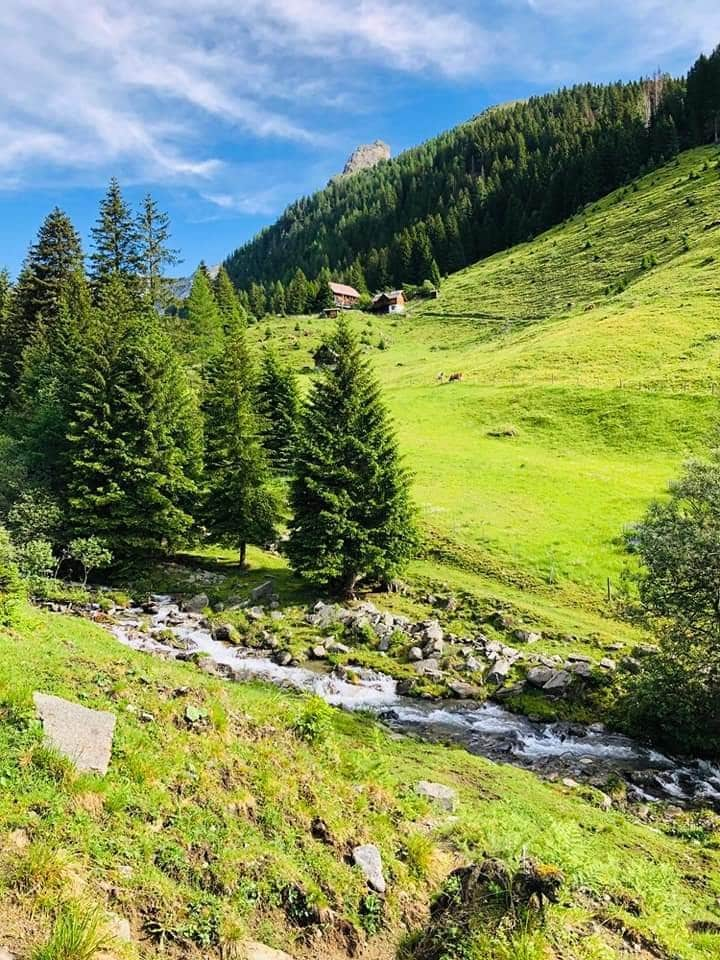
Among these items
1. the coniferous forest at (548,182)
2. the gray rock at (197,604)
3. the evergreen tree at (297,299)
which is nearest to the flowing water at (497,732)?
the gray rock at (197,604)

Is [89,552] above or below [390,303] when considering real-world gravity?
below

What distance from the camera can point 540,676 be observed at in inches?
922

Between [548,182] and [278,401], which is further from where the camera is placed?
[548,182]

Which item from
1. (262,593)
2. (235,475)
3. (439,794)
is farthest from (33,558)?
(439,794)

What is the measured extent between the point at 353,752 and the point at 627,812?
8103mm

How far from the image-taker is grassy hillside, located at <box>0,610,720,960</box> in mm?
7488

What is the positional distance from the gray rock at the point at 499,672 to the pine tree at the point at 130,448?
21221 mm

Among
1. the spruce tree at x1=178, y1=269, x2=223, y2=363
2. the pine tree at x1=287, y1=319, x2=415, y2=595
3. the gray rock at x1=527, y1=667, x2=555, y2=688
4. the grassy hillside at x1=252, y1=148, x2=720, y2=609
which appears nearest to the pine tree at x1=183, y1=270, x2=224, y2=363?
the spruce tree at x1=178, y1=269, x2=223, y2=363

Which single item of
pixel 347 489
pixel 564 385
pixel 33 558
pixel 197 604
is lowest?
pixel 197 604

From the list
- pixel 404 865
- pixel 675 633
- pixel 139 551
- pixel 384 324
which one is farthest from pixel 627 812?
pixel 384 324

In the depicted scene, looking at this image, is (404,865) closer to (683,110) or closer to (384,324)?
(384,324)

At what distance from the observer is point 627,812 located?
15.7 m

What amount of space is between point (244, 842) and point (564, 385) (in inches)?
2445

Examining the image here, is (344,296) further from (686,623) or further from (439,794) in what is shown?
(439,794)
